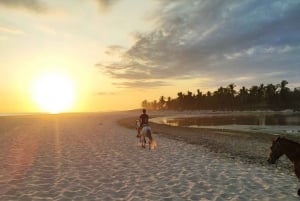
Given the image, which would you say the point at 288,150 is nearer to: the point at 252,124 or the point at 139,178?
the point at 139,178

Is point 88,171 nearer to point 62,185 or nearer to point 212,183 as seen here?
point 62,185

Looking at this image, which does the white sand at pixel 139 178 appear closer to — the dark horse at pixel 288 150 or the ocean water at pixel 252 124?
the dark horse at pixel 288 150

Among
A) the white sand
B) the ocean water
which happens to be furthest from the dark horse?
the ocean water

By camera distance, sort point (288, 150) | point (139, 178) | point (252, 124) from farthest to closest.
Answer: point (252, 124) < point (139, 178) < point (288, 150)

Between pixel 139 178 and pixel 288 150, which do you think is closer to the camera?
pixel 288 150

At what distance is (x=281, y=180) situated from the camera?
1377 cm

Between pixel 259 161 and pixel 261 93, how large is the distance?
188 meters

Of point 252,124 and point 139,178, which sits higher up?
point 252,124

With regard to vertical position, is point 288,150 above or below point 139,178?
above

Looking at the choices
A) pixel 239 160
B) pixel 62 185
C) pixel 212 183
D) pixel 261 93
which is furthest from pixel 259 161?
pixel 261 93

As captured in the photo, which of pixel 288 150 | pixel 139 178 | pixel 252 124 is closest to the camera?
pixel 288 150

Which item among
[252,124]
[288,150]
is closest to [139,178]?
[288,150]

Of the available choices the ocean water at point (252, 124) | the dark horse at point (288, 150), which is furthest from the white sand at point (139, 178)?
the ocean water at point (252, 124)

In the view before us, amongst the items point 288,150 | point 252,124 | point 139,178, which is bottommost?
point 139,178
